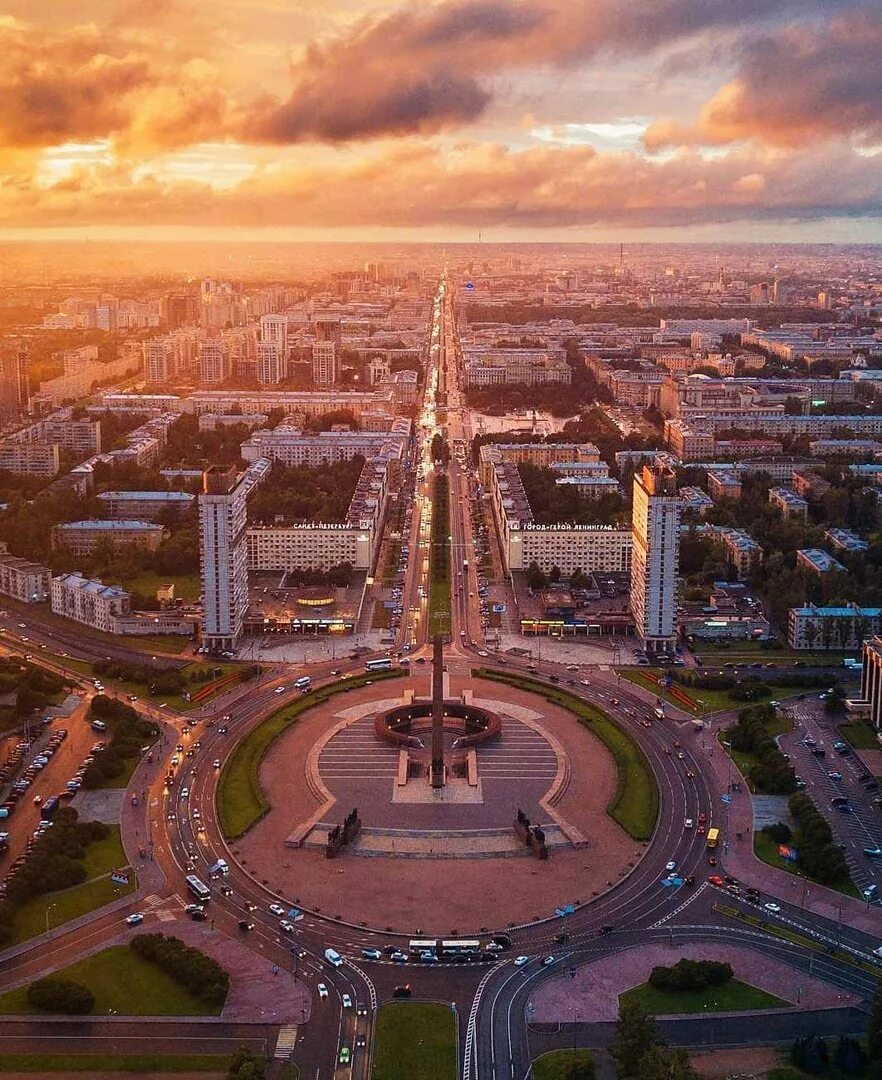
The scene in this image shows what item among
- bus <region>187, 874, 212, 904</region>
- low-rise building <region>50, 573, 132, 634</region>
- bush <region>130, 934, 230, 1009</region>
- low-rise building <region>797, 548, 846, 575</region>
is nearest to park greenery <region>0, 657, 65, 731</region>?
low-rise building <region>50, 573, 132, 634</region>

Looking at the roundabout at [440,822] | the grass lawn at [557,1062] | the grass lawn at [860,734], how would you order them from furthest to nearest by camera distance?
1. the grass lawn at [860,734]
2. the roundabout at [440,822]
3. the grass lawn at [557,1062]

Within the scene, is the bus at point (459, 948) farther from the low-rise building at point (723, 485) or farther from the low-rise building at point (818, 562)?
the low-rise building at point (723, 485)

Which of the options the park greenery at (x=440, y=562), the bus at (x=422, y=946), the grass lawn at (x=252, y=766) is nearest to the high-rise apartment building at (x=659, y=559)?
the park greenery at (x=440, y=562)

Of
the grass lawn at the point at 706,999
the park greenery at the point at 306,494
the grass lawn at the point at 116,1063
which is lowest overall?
the grass lawn at the point at 116,1063

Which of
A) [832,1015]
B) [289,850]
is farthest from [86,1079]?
[832,1015]

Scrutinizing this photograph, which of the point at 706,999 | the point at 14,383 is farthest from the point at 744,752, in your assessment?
the point at 14,383

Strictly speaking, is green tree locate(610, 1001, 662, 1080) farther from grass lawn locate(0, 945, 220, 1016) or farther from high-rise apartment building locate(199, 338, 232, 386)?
high-rise apartment building locate(199, 338, 232, 386)

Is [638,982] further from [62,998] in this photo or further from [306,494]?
[306,494]
